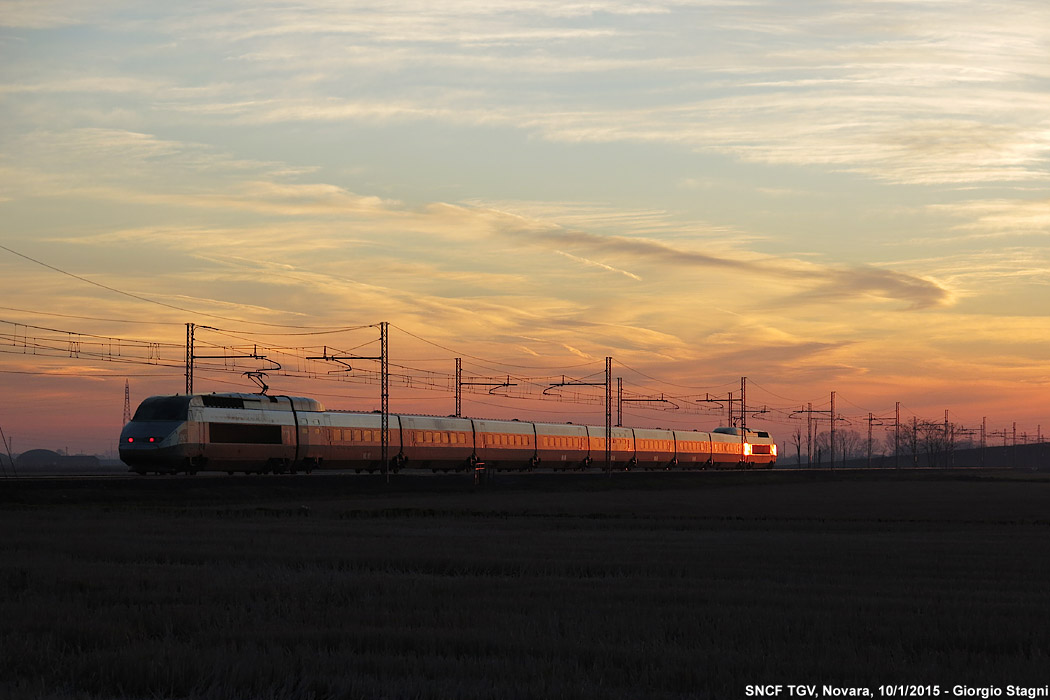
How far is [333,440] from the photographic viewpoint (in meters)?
76.9

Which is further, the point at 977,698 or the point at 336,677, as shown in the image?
the point at 336,677

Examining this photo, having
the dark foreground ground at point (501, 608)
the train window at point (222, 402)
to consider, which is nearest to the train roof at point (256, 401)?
the train window at point (222, 402)

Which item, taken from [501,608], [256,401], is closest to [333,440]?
[256,401]

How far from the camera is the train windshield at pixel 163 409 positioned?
6375cm

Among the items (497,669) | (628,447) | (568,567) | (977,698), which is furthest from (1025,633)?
(628,447)

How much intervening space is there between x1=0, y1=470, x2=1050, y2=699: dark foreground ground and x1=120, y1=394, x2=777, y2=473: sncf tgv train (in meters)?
21.3

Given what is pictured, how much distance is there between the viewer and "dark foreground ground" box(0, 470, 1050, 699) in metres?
13.4

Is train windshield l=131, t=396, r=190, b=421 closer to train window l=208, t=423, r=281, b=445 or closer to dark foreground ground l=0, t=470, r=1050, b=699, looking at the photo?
train window l=208, t=423, r=281, b=445

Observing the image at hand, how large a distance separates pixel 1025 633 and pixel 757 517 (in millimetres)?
35098

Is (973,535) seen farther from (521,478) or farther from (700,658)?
(521,478)

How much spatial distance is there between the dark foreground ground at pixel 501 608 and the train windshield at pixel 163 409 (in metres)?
20.8

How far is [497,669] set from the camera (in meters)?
13.7

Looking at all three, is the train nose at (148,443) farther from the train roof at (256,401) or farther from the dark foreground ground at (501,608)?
the dark foreground ground at (501,608)

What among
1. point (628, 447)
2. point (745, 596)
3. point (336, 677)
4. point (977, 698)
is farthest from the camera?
point (628, 447)
